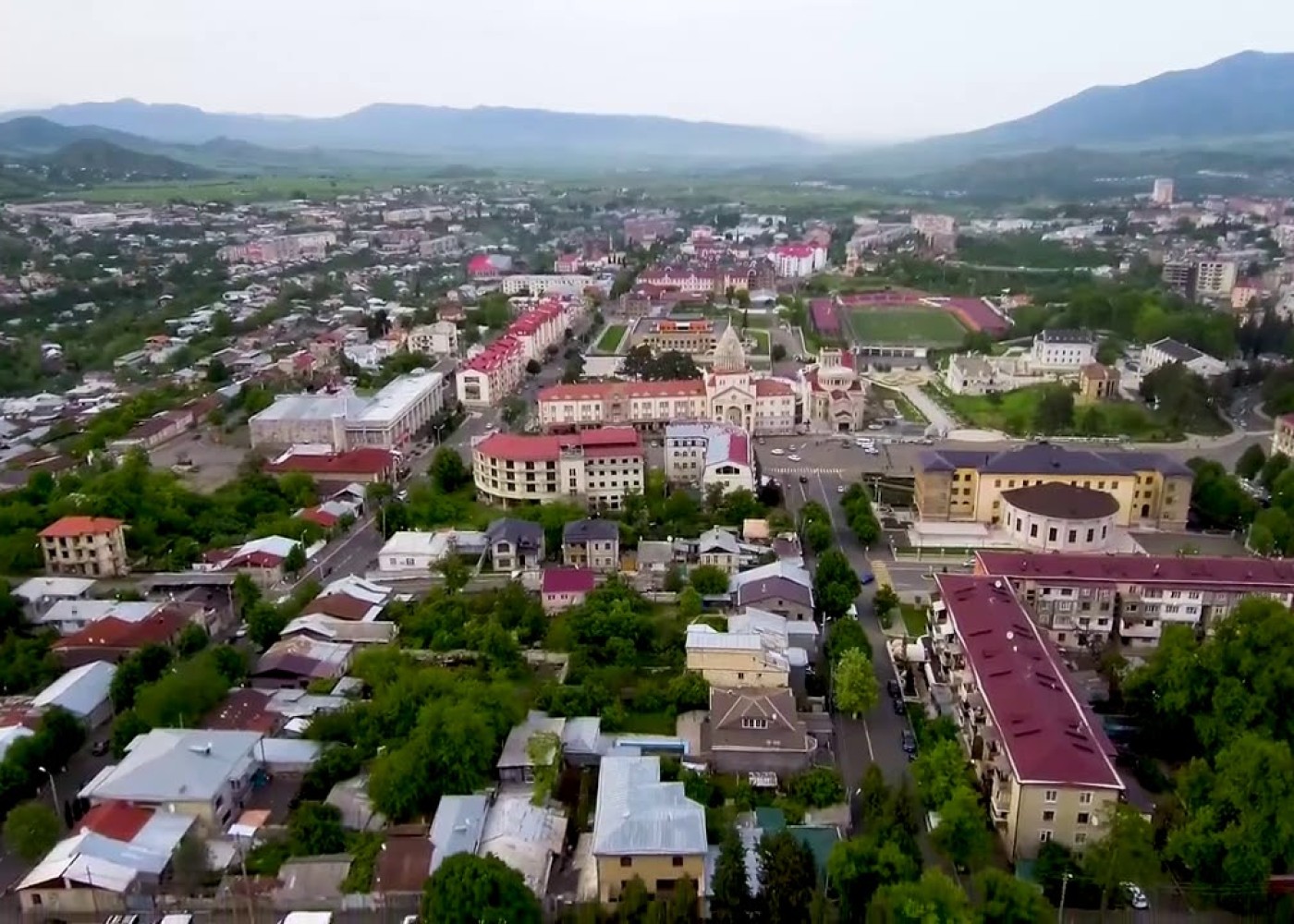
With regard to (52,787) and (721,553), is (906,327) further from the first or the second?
(52,787)

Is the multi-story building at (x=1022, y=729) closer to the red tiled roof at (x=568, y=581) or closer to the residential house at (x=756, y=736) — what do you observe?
the residential house at (x=756, y=736)

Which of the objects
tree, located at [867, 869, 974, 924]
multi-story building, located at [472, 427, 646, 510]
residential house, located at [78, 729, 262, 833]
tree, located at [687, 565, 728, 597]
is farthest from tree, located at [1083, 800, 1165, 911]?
multi-story building, located at [472, 427, 646, 510]

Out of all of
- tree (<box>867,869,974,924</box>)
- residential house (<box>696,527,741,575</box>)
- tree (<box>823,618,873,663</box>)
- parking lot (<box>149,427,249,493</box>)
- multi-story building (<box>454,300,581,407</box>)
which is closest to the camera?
tree (<box>867,869,974,924</box>)

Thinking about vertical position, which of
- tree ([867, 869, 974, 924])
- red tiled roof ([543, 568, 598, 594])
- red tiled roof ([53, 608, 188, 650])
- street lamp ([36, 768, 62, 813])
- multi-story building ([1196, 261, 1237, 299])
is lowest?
street lamp ([36, 768, 62, 813])

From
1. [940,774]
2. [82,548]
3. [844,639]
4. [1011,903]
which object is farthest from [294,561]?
[1011,903]

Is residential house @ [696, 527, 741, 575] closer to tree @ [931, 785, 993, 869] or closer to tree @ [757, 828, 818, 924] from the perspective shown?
tree @ [931, 785, 993, 869]

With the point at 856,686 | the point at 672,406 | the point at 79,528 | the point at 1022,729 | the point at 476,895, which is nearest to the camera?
the point at 476,895
